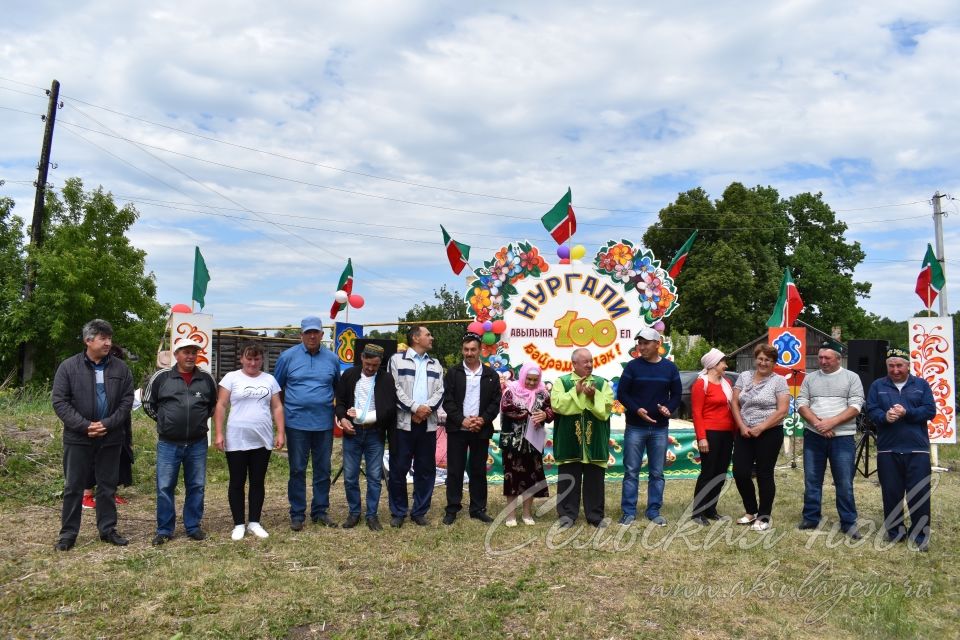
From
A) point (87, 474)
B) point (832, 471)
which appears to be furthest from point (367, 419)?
point (832, 471)

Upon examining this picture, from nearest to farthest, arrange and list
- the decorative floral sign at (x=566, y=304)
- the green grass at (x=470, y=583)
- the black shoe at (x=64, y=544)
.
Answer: the green grass at (x=470, y=583), the black shoe at (x=64, y=544), the decorative floral sign at (x=566, y=304)

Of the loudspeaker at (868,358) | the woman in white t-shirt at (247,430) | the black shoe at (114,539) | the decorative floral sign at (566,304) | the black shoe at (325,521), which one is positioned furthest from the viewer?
the loudspeaker at (868,358)

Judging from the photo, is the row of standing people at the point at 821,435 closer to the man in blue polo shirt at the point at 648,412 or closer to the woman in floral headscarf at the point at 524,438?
the man in blue polo shirt at the point at 648,412

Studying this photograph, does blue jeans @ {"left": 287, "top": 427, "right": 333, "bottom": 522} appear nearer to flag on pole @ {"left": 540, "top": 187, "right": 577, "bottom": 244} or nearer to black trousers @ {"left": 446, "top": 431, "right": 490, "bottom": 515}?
black trousers @ {"left": 446, "top": 431, "right": 490, "bottom": 515}

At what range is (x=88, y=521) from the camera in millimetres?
5711

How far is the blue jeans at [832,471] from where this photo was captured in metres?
5.60

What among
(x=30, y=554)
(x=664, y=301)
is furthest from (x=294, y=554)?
(x=664, y=301)

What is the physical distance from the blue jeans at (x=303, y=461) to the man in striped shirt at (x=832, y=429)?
3767mm

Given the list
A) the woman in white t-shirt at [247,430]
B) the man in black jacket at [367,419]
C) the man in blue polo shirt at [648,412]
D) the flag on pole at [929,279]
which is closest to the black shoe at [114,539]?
the woman in white t-shirt at [247,430]

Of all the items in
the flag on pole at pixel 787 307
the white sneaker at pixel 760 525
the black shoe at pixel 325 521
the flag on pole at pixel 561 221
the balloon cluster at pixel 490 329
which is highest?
the flag on pole at pixel 561 221

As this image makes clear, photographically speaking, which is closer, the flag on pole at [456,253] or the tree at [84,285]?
the flag on pole at [456,253]

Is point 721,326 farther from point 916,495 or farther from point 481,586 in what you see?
point 481,586

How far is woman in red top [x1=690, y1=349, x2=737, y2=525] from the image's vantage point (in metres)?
5.93

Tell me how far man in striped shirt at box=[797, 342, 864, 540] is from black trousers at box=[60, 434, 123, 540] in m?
5.16
